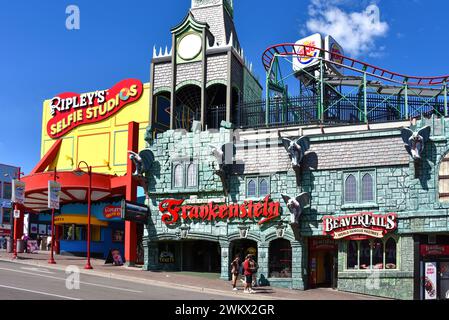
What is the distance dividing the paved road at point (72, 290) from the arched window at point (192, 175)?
7089mm

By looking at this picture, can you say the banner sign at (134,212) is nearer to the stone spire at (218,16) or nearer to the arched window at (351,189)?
the arched window at (351,189)

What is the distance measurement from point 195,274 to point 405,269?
36.7 feet

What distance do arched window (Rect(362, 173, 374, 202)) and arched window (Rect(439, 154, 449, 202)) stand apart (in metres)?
3.05

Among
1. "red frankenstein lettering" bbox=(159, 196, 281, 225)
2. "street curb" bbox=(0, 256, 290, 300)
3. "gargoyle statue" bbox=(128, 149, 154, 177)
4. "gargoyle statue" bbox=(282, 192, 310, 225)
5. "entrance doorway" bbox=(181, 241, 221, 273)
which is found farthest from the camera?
"entrance doorway" bbox=(181, 241, 221, 273)

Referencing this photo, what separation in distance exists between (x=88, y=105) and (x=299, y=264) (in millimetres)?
23720

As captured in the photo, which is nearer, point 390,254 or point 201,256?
point 390,254

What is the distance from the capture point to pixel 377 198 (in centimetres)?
2723

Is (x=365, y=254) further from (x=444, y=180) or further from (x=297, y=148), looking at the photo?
(x=297, y=148)

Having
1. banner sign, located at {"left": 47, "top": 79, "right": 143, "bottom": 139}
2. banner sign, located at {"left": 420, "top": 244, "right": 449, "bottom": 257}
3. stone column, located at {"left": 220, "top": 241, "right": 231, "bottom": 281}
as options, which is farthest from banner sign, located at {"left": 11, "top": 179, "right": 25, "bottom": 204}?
banner sign, located at {"left": 420, "top": 244, "right": 449, "bottom": 257}

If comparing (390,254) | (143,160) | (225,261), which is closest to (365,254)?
(390,254)

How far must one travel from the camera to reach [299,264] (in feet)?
92.6

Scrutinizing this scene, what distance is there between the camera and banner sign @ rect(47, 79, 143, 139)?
141 feet

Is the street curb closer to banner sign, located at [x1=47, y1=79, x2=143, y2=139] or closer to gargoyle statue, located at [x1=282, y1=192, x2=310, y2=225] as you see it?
gargoyle statue, located at [x1=282, y1=192, x2=310, y2=225]
